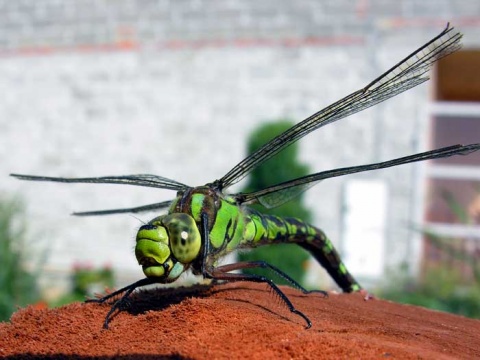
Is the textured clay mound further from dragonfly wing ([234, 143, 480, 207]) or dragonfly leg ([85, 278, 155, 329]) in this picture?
dragonfly wing ([234, 143, 480, 207])

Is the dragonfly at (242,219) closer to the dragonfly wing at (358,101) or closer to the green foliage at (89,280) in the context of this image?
the dragonfly wing at (358,101)

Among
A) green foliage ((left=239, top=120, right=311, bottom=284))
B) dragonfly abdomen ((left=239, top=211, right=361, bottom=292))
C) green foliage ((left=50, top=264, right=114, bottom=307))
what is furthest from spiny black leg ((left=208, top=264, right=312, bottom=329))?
green foliage ((left=50, top=264, right=114, bottom=307))

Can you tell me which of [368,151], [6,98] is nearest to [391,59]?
[368,151]

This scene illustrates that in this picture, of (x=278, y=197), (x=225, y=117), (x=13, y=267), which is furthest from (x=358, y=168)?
(x=225, y=117)

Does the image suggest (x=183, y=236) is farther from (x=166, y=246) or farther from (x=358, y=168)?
(x=358, y=168)

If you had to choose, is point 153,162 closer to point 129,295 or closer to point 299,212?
point 299,212

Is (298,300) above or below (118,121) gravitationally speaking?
below
